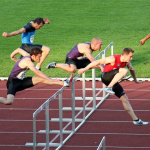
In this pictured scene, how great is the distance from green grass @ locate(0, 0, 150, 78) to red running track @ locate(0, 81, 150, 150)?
314 cm

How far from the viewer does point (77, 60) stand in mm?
17281

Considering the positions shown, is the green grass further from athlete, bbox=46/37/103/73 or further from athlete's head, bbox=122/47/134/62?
athlete's head, bbox=122/47/134/62

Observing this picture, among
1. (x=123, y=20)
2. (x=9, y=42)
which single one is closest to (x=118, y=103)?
(x=9, y=42)

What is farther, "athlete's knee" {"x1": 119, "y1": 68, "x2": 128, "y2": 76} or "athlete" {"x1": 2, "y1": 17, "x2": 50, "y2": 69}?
"athlete" {"x1": 2, "y1": 17, "x2": 50, "y2": 69}

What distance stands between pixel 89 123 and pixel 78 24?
13.4 m

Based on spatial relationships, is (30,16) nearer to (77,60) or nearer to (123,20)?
(123,20)

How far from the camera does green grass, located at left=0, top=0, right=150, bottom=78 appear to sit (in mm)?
25589

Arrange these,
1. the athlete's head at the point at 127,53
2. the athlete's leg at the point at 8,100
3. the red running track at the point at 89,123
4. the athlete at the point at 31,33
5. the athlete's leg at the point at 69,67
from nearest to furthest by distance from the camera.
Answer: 1. the athlete's head at the point at 127,53
2. the red running track at the point at 89,123
3. the athlete's leg at the point at 8,100
4. the athlete's leg at the point at 69,67
5. the athlete at the point at 31,33

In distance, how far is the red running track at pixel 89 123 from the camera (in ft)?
50.0

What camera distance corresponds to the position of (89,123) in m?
17.0

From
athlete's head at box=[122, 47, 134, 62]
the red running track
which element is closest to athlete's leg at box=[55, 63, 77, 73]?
the red running track

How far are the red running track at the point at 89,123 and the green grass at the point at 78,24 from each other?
3.14 meters

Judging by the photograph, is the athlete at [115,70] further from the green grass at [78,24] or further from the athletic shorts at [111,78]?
the green grass at [78,24]

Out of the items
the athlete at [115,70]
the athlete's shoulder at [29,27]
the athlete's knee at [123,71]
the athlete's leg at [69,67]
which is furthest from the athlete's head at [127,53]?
the athlete's shoulder at [29,27]
